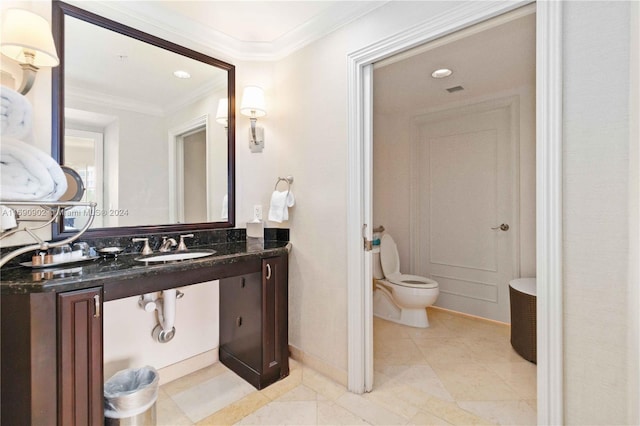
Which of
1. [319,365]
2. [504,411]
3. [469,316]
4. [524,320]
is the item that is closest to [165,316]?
[319,365]

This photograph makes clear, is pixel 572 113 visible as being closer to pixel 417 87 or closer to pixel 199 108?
pixel 417 87

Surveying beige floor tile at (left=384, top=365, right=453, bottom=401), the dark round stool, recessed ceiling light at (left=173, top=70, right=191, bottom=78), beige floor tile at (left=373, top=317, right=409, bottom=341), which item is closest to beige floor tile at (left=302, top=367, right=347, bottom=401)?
beige floor tile at (left=384, top=365, right=453, bottom=401)

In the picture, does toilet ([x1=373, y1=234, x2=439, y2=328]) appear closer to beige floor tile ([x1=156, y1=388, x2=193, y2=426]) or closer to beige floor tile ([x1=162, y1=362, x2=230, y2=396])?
beige floor tile ([x1=162, y1=362, x2=230, y2=396])

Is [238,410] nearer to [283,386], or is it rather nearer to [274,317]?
[283,386]

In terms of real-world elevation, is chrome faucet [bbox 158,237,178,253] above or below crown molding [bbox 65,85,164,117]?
below

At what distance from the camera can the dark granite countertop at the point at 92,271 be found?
42.4 inches

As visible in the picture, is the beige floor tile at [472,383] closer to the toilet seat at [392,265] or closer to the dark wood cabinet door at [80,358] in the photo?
the toilet seat at [392,265]

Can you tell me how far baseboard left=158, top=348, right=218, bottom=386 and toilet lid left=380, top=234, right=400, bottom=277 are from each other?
1.79 meters

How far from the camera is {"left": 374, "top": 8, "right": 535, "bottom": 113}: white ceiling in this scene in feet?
5.83

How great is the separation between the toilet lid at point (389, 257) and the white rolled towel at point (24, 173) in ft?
8.70

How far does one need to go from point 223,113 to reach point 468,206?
8.02 ft

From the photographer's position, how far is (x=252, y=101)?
2.05 meters

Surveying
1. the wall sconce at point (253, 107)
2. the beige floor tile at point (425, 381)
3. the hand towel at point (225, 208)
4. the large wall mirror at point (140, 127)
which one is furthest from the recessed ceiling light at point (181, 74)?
the beige floor tile at point (425, 381)

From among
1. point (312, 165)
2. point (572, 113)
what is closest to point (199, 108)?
point (312, 165)
